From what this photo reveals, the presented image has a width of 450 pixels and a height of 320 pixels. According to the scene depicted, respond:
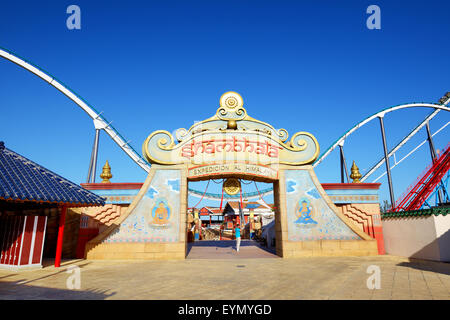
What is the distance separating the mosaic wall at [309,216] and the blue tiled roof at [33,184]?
8485mm

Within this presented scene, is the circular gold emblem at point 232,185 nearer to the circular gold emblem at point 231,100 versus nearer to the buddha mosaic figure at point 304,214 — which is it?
the buddha mosaic figure at point 304,214

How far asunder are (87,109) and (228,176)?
16.4 metres

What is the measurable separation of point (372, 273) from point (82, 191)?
10604mm

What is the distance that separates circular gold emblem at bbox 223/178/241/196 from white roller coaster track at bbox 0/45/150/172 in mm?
14069

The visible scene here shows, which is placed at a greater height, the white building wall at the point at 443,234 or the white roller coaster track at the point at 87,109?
the white roller coaster track at the point at 87,109

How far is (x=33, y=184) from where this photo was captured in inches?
342

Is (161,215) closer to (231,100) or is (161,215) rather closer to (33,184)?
(33,184)

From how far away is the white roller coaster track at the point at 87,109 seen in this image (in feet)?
66.5

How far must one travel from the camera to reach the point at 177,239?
38.5 feet

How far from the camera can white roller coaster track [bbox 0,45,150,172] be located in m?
20.3

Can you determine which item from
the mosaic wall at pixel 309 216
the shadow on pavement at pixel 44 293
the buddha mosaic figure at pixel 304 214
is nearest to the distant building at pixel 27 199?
the shadow on pavement at pixel 44 293

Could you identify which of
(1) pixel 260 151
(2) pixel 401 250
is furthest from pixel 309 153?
(2) pixel 401 250

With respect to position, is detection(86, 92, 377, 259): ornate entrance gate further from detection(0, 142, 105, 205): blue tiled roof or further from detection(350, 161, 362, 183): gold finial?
detection(350, 161, 362, 183): gold finial

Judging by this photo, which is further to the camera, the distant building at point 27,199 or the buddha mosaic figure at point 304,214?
the buddha mosaic figure at point 304,214
